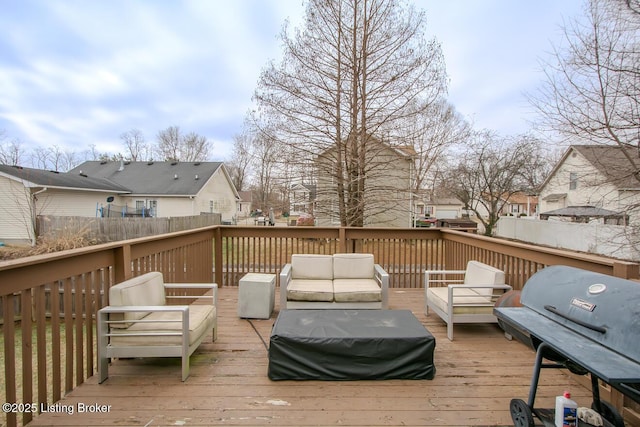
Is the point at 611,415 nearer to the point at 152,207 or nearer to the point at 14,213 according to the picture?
the point at 14,213

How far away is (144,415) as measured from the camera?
2102 mm

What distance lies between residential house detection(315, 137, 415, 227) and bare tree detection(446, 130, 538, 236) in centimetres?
987

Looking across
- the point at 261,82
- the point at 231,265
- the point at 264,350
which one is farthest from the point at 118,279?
A: the point at 261,82

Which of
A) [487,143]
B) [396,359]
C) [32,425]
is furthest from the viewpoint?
[487,143]

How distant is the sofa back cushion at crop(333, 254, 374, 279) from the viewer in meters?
4.50

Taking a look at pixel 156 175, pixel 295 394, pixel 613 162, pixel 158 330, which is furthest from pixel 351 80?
pixel 156 175

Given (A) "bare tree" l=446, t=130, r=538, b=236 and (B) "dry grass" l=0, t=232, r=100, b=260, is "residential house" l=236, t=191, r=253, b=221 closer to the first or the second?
(A) "bare tree" l=446, t=130, r=538, b=236

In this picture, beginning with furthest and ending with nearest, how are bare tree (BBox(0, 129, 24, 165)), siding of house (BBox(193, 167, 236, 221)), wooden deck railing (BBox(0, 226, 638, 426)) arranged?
siding of house (BBox(193, 167, 236, 221)), bare tree (BBox(0, 129, 24, 165)), wooden deck railing (BBox(0, 226, 638, 426))

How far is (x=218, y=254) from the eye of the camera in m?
5.61

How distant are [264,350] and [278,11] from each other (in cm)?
774

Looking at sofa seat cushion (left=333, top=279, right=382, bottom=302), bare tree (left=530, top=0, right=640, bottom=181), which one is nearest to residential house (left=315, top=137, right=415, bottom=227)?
bare tree (left=530, top=0, right=640, bottom=181)

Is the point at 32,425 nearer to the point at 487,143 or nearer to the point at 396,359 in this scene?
the point at 396,359

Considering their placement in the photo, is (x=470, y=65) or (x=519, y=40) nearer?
(x=519, y=40)

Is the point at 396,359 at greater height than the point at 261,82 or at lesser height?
lesser
